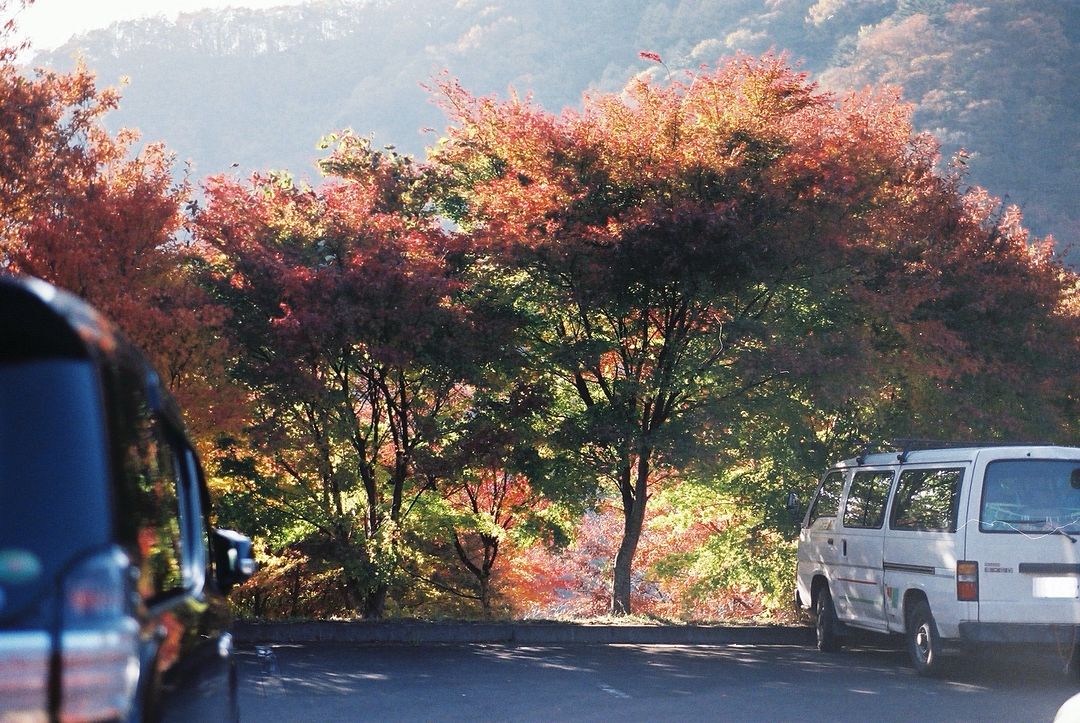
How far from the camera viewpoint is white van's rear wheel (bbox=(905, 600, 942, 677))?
1116 centimetres

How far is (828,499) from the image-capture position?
1455 cm

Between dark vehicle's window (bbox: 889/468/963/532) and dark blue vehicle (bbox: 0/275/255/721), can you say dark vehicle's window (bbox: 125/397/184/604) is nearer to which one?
dark blue vehicle (bbox: 0/275/255/721)

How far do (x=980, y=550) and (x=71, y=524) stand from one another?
978cm

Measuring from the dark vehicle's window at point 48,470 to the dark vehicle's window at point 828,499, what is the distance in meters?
12.5

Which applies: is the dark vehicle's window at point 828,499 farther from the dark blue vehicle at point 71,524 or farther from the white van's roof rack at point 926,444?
the dark blue vehicle at point 71,524

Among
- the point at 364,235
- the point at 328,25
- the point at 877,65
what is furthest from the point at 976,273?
the point at 328,25

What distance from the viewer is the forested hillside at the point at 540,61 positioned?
253ft

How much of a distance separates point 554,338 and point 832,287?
4.12 meters

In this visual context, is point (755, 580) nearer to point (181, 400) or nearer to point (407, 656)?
point (407, 656)

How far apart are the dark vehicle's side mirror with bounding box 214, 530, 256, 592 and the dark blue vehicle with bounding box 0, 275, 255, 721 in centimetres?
188

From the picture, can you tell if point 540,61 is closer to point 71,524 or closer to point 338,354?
point 338,354

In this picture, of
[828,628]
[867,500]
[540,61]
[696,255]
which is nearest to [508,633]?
[828,628]

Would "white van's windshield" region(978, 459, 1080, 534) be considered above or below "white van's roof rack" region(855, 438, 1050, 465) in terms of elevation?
below

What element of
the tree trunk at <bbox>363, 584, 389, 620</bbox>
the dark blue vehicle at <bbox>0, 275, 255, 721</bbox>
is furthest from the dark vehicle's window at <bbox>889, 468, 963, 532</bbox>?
the dark blue vehicle at <bbox>0, 275, 255, 721</bbox>
